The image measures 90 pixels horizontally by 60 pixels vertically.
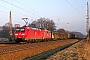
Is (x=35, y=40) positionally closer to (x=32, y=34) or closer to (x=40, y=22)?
(x=32, y=34)

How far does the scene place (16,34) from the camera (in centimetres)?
4209

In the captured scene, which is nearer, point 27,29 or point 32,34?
point 27,29

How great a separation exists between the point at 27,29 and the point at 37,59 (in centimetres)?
2615

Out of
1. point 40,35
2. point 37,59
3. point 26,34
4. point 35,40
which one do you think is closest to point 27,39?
point 26,34

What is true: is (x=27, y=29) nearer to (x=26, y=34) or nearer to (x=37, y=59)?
(x=26, y=34)

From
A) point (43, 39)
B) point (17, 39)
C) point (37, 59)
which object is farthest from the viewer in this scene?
point (43, 39)

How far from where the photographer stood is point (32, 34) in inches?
1800

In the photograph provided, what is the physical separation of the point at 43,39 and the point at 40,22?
8882 cm

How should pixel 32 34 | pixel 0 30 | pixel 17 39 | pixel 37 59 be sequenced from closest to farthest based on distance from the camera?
pixel 37 59 < pixel 17 39 < pixel 32 34 < pixel 0 30

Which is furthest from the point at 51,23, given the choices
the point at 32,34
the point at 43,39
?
the point at 32,34

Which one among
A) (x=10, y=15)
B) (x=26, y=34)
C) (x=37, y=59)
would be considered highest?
(x=10, y=15)

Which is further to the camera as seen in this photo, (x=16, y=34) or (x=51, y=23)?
(x=51, y=23)

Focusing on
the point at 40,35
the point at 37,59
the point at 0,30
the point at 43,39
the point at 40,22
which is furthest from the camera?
the point at 0,30

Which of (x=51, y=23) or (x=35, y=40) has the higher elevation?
(x=51, y=23)
